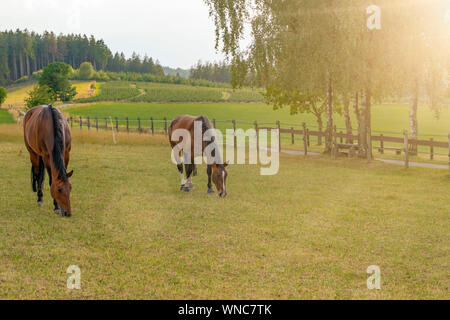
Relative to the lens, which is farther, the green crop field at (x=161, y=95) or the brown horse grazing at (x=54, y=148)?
the green crop field at (x=161, y=95)

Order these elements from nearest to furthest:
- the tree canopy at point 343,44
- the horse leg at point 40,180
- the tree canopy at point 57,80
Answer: the horse leg at point 40,180, the tree canopy at point 343,44, the tree canopy at point 57,80

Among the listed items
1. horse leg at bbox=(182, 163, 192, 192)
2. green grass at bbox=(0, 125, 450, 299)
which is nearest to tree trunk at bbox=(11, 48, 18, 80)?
green grass at bbox=(0, 125, 450, 299)

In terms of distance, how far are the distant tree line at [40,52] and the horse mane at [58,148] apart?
135766mm

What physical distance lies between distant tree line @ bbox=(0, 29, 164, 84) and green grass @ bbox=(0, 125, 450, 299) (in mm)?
134887

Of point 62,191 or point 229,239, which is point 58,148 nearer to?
point 62,191

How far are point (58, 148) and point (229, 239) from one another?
397 centimetres

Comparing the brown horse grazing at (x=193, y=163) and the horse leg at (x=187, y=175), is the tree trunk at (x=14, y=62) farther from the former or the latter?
the horse leg at (x=187, y=175)

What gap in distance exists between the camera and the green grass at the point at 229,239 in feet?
18.2

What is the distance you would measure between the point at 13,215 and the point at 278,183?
25.8ft

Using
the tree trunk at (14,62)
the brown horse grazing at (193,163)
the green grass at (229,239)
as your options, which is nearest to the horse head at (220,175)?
the brown horse grazing at (193,163)

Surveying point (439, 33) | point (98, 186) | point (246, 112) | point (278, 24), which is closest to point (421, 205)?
point (98, 186)

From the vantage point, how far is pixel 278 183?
13930 millimetres

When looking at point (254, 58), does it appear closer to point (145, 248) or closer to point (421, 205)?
point (421, 205)

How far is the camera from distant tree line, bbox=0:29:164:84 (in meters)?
136
